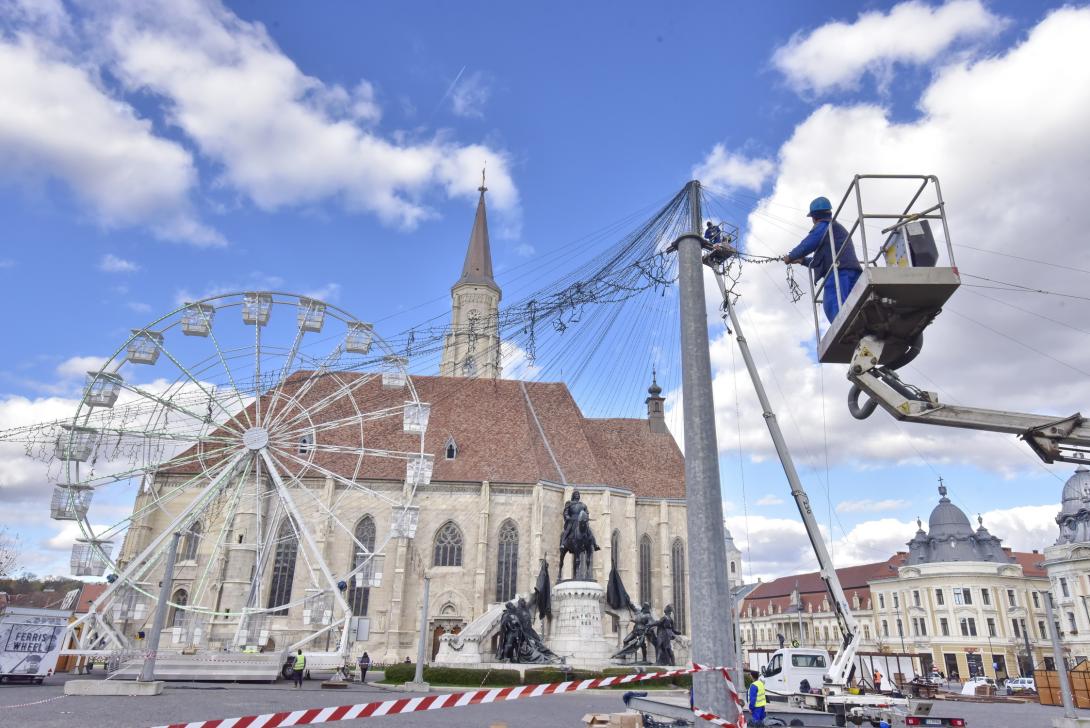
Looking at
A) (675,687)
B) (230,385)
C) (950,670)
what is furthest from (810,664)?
(950,670)

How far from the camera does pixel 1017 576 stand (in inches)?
2116

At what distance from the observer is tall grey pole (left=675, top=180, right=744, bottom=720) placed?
15.9 ft

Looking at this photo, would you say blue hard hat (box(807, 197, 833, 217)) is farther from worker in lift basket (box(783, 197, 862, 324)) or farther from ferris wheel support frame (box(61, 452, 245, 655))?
ferris wheel support frame (box(61, 452, 245, 655))

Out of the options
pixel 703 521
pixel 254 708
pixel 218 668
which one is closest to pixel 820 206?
pixel 703 521

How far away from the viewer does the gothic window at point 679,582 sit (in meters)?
36.5

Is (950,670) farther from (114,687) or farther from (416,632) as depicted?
(114,687)

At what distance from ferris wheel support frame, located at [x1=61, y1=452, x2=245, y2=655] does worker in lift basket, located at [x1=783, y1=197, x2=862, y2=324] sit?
66.1 ft

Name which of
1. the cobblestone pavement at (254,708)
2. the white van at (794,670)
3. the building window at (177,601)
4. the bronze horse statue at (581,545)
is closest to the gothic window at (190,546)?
the building window at (177,601)

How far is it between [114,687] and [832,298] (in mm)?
17102

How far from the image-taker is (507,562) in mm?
34125

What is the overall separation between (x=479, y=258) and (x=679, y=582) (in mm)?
33716

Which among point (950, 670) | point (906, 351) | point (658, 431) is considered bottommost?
point (950, 670)

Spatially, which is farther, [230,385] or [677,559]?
[677,559]

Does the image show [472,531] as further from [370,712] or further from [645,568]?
[370,712]
